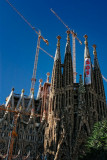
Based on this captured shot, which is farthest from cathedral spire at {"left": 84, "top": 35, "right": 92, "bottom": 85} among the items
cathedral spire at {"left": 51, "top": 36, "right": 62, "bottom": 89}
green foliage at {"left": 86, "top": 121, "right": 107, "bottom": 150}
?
green foliage at {"left": 86, "top": 121, "right": 107, "bottom": 150}

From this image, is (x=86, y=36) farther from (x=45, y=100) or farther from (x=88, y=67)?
(x=45, y=100)

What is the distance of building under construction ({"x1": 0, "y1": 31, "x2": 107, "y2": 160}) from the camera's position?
124 ft

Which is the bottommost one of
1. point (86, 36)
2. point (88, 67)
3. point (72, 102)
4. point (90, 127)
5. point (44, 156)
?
point (44, 156)

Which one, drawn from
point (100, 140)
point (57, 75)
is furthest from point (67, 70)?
point (100, 140)

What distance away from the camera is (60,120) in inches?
1608

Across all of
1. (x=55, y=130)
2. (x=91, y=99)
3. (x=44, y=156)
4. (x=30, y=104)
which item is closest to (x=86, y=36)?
(x=91, y=99)

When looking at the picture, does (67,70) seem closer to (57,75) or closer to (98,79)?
(57,75)

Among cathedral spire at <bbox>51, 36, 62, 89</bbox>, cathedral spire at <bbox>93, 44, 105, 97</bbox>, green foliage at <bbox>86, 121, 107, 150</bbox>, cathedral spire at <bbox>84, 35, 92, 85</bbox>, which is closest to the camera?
green foliage at <bbox>86, 121, 107, 150</bbox>

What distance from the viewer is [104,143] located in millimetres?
27953

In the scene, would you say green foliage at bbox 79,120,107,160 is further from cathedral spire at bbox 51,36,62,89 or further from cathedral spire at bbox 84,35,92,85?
cathedral spire at bbox 84,35,92,85

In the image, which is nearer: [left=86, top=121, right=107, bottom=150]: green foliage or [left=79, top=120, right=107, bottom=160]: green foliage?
[left=79, top=120, right=107, bottom=160]: green foliage

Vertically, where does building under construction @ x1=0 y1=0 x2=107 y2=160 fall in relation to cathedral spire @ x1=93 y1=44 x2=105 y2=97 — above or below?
below

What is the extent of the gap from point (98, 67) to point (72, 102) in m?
14.8

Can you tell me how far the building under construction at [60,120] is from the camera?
124 ft
